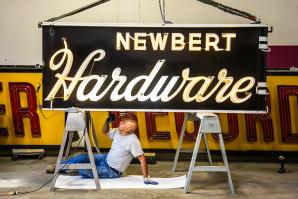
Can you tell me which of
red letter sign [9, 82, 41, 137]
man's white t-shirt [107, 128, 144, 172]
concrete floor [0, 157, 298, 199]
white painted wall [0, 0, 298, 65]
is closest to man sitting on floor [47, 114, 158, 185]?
man's white t-shirt [107, 128, 144, 172]

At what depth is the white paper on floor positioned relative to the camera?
7.30 metres

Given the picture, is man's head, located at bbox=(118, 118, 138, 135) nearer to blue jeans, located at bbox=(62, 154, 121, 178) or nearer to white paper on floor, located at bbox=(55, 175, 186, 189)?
blue jeans, located at bbox=(62, 154, 121, 178)

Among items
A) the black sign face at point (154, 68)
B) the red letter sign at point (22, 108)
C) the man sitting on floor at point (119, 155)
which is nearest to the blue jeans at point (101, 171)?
the man sitting on floor at point (119, 155)

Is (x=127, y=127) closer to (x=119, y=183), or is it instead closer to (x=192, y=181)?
(x=119, y=183)

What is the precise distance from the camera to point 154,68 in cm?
733

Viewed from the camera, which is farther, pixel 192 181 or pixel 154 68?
pixel 192 181

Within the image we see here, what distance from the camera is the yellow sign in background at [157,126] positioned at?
9.83 meters

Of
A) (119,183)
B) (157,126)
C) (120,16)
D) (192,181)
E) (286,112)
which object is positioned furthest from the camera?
(120,16)

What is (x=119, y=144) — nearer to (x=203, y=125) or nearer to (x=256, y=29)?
(x=203, y=125)

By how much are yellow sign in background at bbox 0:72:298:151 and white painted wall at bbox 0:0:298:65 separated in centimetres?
144

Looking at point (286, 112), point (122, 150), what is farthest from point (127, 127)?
point (286, 112)

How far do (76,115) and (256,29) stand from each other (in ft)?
9.08

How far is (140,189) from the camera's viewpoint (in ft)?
23.7

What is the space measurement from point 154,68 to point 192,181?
1.84m
